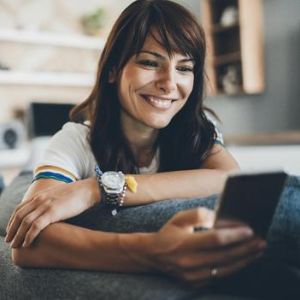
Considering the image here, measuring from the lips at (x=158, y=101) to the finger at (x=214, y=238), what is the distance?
53 centimetres

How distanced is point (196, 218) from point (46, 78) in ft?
14.2

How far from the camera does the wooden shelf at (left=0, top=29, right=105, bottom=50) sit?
4.50 m

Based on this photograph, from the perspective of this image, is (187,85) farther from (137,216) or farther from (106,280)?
(106,280)

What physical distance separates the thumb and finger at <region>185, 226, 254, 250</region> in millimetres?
13

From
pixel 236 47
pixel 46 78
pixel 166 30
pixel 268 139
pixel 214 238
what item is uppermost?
pixel 166 30

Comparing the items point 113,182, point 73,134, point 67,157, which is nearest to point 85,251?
point 113,182

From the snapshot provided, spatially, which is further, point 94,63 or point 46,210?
point 94,63

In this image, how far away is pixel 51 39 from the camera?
4.69m

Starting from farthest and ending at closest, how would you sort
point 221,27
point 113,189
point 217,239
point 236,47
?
point 236,47 → point 221,27 → point 113,189 → point 217,239

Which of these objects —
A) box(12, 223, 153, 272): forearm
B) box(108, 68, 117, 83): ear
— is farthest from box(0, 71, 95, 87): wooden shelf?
box(12, 223, 153, 272): forearm

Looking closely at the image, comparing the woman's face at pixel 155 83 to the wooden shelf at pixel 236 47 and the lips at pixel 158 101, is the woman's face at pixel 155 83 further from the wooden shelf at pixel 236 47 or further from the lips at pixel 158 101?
the wooden shelf at pixel 236 47

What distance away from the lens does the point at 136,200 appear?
2.77ft

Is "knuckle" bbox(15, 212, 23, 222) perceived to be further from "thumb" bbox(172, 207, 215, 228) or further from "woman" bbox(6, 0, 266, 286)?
"thumb" bbox(172, 207, 215, 228)

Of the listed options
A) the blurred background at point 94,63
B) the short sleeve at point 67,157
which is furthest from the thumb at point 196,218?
the blurred background at point 94,63
